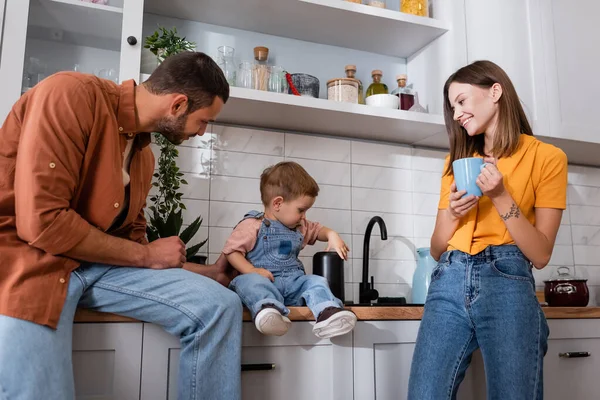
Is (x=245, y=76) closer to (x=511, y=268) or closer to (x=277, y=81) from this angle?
(x=277, y=81)

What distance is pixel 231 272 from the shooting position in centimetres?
186

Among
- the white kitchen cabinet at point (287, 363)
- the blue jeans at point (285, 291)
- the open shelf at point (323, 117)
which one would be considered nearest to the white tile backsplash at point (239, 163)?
the open shelf at point (323, 117)

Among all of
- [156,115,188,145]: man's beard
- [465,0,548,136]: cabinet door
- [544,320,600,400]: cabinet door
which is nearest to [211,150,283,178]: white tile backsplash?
[156,115,188,145]: man's beard

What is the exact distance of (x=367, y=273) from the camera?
7.07ft

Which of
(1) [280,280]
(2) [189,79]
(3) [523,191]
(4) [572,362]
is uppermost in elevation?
(2) [189,79]

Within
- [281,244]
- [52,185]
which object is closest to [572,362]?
[281,244]

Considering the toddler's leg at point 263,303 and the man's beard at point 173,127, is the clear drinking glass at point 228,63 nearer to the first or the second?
the man's beard at point 173,127

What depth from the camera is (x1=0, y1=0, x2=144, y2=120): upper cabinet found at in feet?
5.56

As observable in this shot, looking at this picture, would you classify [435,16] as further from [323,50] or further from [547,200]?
[547,200]

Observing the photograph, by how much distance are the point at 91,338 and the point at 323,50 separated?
1559mm

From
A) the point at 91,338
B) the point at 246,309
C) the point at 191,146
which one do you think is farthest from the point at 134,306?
the point at 191,146

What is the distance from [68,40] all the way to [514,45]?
5.55ft

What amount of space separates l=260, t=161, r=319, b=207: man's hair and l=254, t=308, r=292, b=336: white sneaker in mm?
494

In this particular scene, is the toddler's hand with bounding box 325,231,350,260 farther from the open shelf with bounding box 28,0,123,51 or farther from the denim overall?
the open shelf with bounding box 28,0,123,51
